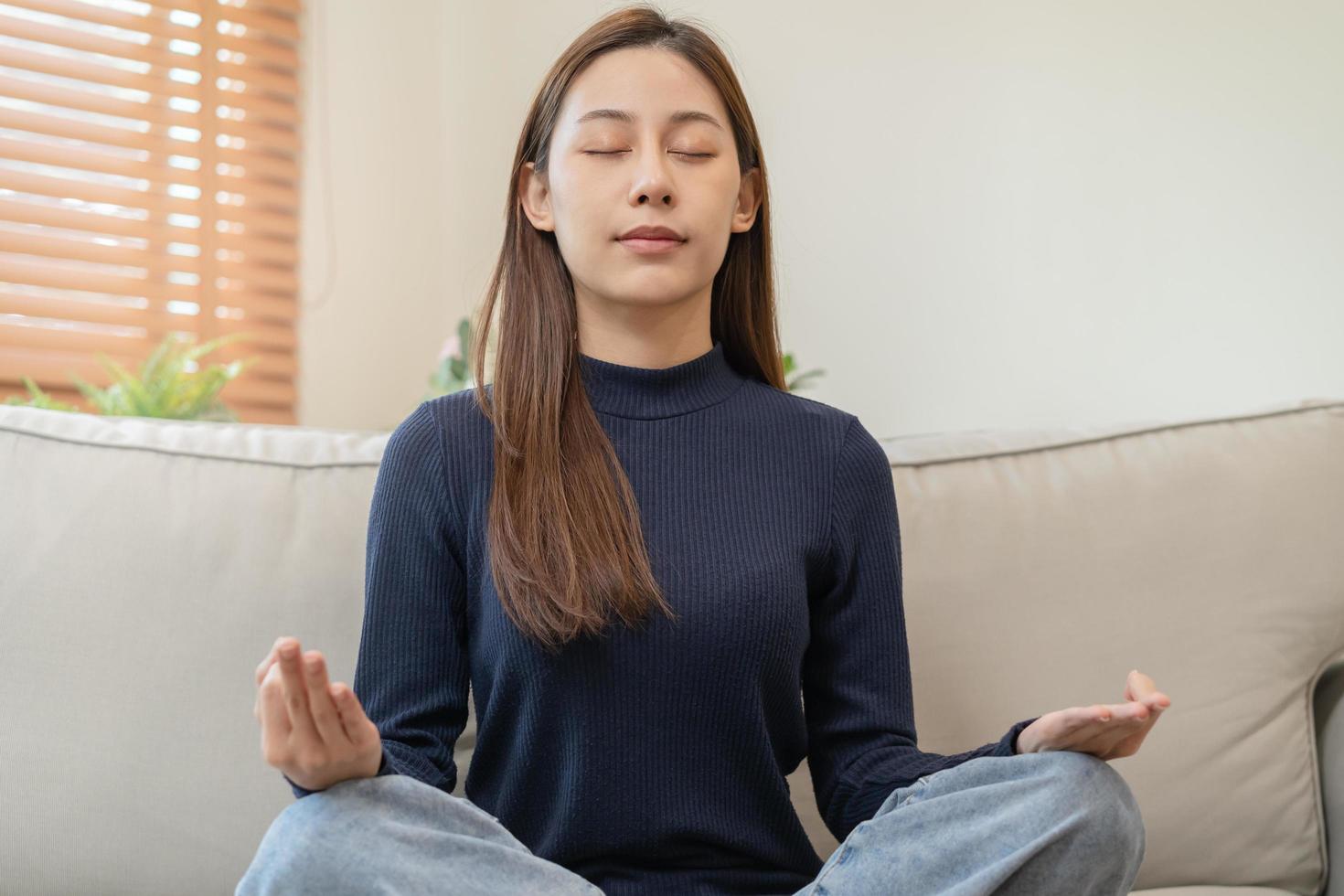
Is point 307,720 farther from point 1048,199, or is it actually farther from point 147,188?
point 147,188

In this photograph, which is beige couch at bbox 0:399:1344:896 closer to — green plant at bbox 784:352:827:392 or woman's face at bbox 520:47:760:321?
woman's face at bbox 520:47:760:321

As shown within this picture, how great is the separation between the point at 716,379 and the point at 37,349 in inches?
81.4

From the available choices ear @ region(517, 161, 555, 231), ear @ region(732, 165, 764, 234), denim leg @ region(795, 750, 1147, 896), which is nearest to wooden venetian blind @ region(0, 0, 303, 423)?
ear @ region(517, 161, 555, 231)

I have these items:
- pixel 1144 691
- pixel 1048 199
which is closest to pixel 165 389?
pixel 1048 199

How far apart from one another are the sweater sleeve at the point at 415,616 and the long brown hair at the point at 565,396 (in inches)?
2.2

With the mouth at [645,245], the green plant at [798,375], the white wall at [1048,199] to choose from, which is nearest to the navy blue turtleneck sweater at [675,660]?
the mouth at [645,245]

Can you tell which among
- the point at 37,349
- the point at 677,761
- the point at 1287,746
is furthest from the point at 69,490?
the point at 37,349

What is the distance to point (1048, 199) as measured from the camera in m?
2.09

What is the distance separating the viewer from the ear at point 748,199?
4.15 feet

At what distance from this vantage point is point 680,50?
1.20 metres

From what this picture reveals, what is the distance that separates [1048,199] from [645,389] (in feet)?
3.76

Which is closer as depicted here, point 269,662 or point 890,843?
point 269,662

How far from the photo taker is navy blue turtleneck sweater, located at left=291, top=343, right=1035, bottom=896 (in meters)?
1.04

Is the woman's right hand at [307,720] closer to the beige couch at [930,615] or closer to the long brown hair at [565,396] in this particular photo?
the long brown hair at [565,396]
